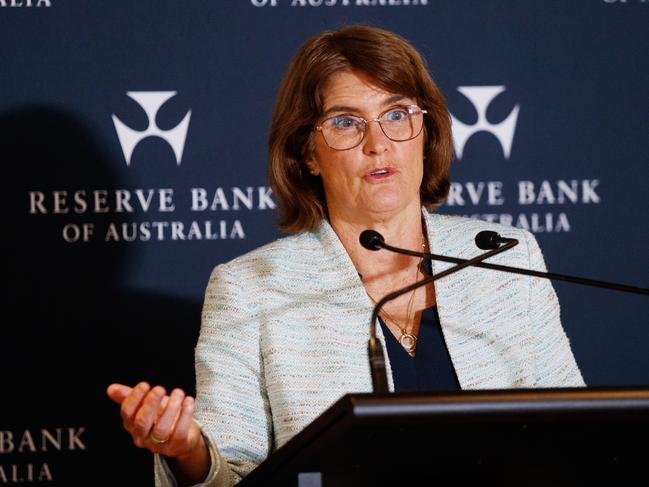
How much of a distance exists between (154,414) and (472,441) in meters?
0.51

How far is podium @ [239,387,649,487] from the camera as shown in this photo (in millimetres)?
1204

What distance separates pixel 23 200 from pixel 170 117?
1.46 ft

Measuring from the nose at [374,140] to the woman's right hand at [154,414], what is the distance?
0.80 m

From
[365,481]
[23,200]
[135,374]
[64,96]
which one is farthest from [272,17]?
[365,481]

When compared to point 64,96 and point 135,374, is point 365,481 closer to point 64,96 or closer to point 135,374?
point 135,374

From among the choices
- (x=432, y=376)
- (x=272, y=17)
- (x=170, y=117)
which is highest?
(x=272, y=17)

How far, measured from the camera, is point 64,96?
278 cm

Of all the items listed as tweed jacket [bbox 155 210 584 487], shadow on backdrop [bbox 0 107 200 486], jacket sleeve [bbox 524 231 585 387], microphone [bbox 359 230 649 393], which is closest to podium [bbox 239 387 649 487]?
microphone [bbox 359 230 649 393]

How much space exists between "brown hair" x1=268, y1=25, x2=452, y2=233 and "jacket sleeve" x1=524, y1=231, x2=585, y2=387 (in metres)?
0.31

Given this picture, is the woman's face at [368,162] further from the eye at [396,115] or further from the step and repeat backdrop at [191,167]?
the step and repeat backdrop at [191,167]

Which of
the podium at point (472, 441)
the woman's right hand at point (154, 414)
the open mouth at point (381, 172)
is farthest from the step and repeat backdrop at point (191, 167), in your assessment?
the podium at point (472, 441)

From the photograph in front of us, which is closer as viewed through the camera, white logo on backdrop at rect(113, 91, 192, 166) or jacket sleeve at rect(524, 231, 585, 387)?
jacket sleeve at rect(524, 231, 585, 387)

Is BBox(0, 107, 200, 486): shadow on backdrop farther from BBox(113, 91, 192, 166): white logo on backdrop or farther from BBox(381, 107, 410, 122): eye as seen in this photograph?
BBox(381, 107, 410, 122): eye

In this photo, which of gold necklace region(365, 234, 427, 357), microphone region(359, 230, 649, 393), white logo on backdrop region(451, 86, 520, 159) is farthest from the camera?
white logo on backdrop region(451, 86, 520, 159)
